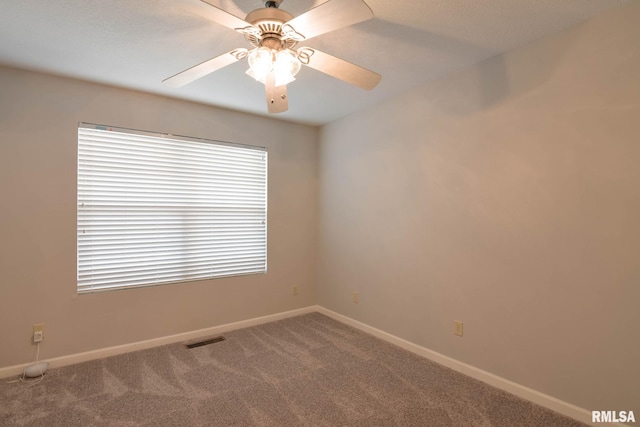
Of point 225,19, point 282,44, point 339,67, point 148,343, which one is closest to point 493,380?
point 339,67

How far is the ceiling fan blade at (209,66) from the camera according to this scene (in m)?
1.73

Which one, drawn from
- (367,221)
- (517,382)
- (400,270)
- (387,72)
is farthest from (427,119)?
(517,382)

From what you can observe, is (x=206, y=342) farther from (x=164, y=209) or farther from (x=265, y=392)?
(x=164, y=209)

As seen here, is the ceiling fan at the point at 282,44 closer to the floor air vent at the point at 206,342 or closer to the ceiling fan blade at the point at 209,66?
the ceiling fan blade at the point at 209,66

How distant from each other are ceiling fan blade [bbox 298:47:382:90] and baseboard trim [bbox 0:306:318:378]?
289cm

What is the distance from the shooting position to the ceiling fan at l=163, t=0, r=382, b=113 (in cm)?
136

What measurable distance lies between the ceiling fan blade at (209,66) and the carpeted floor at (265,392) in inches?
84.2

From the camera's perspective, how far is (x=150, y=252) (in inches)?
124

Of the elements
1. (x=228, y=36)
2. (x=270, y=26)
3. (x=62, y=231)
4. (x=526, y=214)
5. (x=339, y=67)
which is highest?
(x=228, y=36)

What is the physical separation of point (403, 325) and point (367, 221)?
3.68 feet

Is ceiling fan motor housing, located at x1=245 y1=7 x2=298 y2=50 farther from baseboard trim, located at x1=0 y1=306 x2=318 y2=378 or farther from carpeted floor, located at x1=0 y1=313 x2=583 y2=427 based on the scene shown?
baseboard trim, located at x1=0 y1=306 x2=318 y2=378

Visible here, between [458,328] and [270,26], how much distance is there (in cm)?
256

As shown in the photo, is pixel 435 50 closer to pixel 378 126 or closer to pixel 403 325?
pixel 378 126

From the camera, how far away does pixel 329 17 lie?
1384 millimetres
